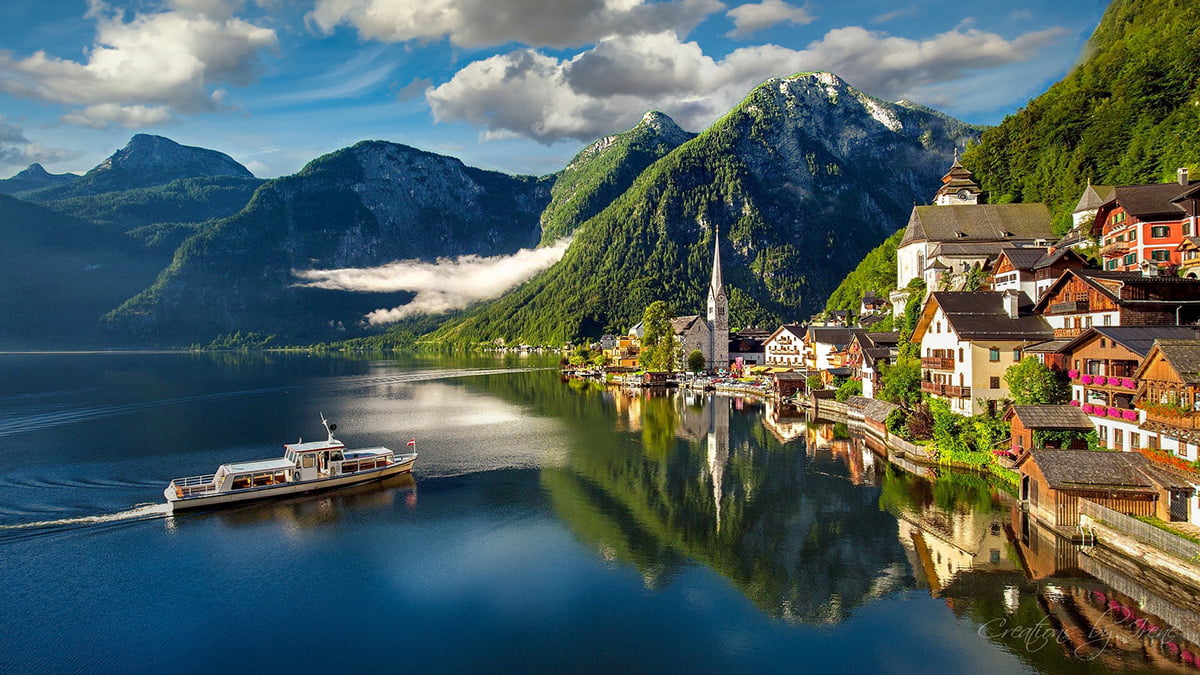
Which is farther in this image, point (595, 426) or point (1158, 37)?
point (1158, 37)

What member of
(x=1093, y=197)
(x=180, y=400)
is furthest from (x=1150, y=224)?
(x=180, y=400)

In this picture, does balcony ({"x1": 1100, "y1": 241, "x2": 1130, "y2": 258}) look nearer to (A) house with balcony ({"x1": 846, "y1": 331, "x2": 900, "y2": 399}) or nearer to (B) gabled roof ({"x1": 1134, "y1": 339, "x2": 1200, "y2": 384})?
(A) house with balcony ({"x1": 846, "y1": 331, "x2": 900, "y2": 399})

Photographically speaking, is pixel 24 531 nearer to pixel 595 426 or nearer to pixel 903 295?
pixel 595 426

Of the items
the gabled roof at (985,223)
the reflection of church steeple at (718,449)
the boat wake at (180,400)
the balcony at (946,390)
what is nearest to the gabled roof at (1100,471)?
the balcony at (946,390)

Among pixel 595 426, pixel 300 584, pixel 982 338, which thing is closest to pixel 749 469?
pixel 982 338

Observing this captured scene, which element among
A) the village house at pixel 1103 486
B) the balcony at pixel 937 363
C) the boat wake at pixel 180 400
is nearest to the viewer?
the village house at pixel 1103 486

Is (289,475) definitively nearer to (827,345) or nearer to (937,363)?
(937,363)

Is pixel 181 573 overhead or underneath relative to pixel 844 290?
underneath

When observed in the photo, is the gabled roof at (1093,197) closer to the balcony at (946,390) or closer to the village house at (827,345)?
the balcony at (946,390)
